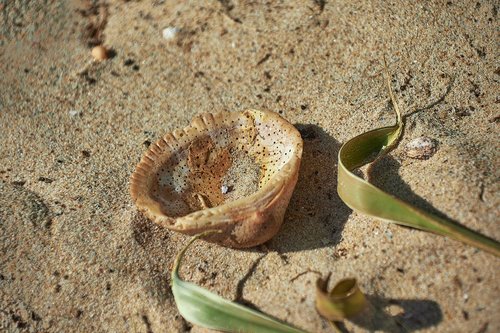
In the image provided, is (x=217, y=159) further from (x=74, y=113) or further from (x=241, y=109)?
(x=74, y=113)

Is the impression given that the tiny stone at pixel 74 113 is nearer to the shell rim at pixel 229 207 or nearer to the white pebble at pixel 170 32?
the white pebble at pixel 170 32

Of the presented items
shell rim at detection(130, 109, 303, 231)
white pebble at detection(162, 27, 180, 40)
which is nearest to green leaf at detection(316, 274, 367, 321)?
shell rim at detection(130, 109, 303, 231)

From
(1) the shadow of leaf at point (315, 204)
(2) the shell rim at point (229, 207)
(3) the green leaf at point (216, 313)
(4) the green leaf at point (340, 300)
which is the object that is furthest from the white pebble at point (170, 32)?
(4) the green leaf at point (340, 300)

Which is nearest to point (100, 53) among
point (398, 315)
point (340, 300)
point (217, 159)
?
point (217, 159)

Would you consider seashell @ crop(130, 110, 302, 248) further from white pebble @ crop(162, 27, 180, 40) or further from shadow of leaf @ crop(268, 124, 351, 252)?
white pebble @ crop(162, 27, 180, 40)

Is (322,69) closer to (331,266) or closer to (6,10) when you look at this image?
(331,266)
